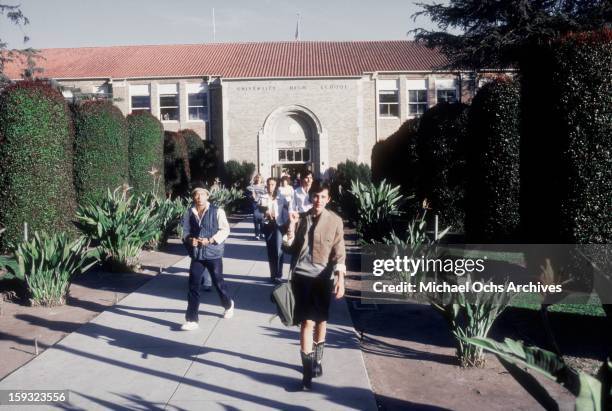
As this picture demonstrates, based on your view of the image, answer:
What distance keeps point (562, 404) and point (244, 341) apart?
3.19 meters

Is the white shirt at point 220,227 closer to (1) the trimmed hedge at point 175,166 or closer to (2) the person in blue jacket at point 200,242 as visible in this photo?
(2) the person in blue jacket at point 200,242

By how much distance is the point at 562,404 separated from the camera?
14.7ft

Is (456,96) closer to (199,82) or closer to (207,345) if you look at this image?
(199,82)

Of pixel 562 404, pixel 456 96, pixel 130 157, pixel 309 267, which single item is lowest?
pixel 562 404

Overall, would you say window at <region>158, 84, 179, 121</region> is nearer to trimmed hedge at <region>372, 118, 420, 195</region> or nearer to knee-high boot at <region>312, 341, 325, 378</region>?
Answer: trimmed hedge at <region>372, 118, 420, 195</region>

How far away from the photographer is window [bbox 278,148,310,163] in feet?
108

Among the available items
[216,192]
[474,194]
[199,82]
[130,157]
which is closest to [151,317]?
[474,194]

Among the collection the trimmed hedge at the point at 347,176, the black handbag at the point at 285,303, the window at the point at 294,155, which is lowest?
the black handbag at the point at 285,303

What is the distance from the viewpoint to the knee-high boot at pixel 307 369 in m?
4.75

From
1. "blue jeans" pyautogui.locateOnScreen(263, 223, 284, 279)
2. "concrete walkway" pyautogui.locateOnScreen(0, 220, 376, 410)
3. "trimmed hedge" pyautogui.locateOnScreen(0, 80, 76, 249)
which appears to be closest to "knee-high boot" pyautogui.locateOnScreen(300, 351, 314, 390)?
"concrete walkway" pyautogui.locateOnScreen(0, 220, 376, 410)

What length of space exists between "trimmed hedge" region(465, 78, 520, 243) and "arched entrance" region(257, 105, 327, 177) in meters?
21.5

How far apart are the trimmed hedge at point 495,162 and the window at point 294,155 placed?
A: 22186 millimetres

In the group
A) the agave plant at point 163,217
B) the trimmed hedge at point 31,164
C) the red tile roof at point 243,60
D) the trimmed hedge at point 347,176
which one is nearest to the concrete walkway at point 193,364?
the trimmed hedge at point 31,164

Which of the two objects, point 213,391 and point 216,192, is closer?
point 213,391
